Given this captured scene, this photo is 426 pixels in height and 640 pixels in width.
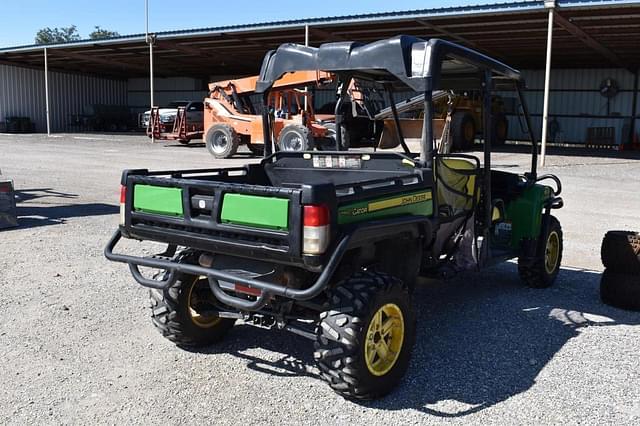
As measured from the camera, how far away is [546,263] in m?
6.02

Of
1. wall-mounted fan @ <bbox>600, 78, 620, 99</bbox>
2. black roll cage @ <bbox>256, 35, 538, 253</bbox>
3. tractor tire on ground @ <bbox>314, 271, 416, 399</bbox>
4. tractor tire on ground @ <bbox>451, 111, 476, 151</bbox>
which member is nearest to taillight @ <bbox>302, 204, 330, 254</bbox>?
tractor tire on ground @ <bbox>314, 271, 416, 399</bbox>

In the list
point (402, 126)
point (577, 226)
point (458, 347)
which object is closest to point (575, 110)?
point (577, 226)

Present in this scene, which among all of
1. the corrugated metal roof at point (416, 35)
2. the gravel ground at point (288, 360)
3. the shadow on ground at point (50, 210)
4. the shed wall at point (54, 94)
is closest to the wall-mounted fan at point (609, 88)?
the corrugated metal roof at point (416, 35)

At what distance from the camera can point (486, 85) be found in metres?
4.94

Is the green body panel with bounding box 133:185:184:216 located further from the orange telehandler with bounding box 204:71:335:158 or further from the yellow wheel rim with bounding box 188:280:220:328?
the orange telehandler with bounding box 204:71:335:158

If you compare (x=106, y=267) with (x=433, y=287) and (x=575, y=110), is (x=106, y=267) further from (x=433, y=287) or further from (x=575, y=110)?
(x=575, y=110)

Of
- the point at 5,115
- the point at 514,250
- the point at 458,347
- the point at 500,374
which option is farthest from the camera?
the point at 5,115

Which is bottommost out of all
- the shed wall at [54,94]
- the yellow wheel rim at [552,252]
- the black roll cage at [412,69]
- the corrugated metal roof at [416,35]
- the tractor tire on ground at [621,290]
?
the tractor tire on ground at [621,290]

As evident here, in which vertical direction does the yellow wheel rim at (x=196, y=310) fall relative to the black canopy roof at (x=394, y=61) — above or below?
below

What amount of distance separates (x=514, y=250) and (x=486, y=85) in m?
1.61

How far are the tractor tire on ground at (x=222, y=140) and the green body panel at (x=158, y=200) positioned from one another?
16.2m

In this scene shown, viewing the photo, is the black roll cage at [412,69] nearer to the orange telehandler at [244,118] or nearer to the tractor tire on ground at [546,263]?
the tractor tire on ground at [546,263]

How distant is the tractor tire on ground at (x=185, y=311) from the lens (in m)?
4.29

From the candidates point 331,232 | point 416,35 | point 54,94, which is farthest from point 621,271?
point 54,94
